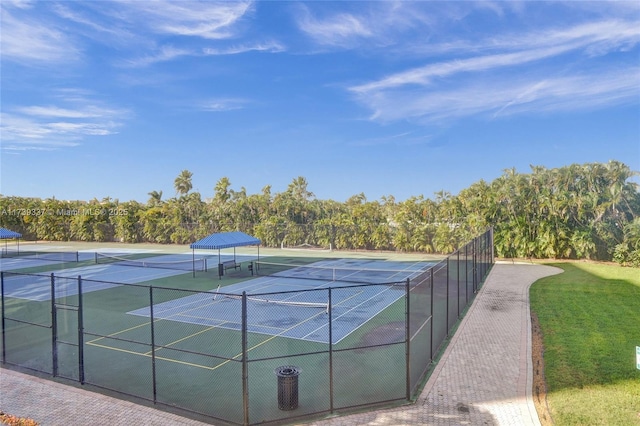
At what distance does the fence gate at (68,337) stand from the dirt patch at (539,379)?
32.8 ft

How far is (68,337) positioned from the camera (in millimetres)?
14484

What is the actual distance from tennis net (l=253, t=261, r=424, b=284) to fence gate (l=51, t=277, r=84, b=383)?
11.6 m

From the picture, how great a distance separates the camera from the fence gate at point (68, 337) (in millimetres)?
10422

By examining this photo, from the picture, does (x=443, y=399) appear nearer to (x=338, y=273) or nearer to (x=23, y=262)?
(x=338, y=273)

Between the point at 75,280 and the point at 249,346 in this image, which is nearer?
the point at 249,346

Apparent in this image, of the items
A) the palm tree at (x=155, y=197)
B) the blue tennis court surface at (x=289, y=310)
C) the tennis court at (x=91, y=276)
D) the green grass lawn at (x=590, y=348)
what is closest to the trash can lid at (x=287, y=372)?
the blue tennis court surface at (x=289, y=310)

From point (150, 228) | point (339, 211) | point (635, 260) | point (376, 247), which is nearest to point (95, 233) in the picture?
point (150, 228)

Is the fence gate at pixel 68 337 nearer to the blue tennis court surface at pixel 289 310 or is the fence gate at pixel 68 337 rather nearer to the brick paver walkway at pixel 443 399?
the brick paver walkway at pixel 443 399

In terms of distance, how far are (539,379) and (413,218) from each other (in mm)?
31284

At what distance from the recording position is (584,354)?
1153cm

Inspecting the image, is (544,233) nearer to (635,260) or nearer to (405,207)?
(635,260)

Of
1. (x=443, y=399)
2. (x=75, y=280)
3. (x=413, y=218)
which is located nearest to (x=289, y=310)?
(x=443, y=399)

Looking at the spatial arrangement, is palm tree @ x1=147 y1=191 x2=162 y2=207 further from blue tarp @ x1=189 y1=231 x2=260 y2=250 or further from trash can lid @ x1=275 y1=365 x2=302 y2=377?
trash can lid @ x1=275 y1=365 x2=302 y2=377

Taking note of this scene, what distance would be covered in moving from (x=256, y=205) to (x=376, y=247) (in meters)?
15.5
